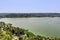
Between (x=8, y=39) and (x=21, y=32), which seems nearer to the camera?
(x=8, y=39)

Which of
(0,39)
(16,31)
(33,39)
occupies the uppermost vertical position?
(0,39)

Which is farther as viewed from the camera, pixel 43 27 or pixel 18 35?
pixel 43 27

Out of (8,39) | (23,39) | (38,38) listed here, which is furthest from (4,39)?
(38,38)

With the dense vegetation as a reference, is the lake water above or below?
below

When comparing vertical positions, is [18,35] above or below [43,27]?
above

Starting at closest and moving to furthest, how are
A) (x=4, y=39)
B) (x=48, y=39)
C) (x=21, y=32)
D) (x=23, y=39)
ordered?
1. (x=4, y=39)
2. (x=23, y=39)
3. (x=48, y=39)
4. (x=21, y=32)

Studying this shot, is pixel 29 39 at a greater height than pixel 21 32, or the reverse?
pixel 29 39

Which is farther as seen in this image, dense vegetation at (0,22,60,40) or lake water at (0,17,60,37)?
lake water at (0,17,60,37)

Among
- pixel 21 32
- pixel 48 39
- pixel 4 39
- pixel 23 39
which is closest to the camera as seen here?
pixel 4 39

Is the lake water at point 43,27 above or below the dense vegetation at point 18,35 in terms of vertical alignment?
below

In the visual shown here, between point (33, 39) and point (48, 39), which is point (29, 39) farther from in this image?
point (48, 39)

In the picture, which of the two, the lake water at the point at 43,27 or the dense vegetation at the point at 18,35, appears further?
the lake water at the point at 43,27
